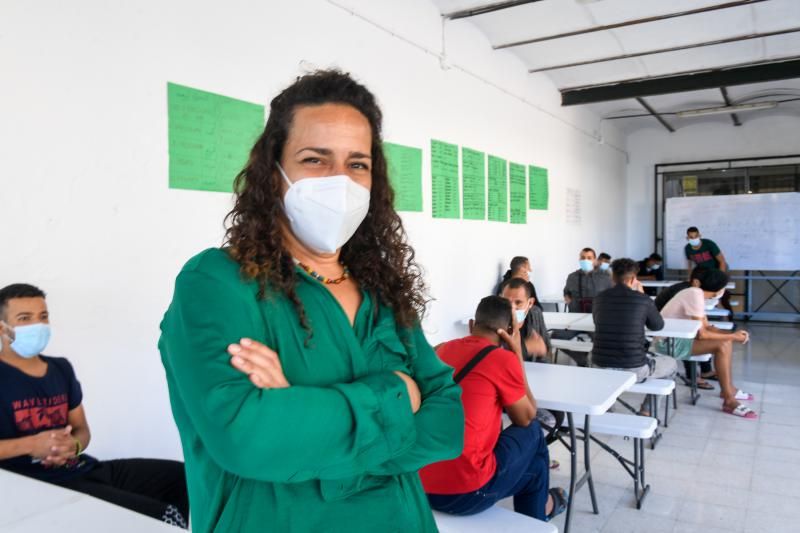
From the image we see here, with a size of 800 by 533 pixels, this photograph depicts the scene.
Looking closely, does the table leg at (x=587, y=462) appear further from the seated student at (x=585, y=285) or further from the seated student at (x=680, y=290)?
the seated student at (x=585, y=285)

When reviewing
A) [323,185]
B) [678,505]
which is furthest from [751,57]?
[323,185]

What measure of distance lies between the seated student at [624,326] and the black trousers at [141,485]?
285cm

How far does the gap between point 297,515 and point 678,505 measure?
9.34 ft

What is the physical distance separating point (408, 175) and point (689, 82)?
4.02 metres

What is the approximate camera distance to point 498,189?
564cm

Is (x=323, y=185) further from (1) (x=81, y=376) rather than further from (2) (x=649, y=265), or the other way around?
(2) (x=649, y=265)

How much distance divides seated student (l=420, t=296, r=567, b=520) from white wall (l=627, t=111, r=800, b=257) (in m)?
8.63

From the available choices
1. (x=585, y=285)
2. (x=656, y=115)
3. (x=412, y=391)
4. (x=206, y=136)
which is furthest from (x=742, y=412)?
(x=656, y=115)

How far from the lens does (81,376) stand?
225cm

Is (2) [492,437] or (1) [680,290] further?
(1) [680,290]

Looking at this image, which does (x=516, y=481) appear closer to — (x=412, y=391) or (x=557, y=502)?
(x=557, y=502)

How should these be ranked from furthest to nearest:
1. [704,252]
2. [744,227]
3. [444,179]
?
[744,227] → [704,252] → [444,179]

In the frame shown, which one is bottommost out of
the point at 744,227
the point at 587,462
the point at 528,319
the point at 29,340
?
the point at 587,462

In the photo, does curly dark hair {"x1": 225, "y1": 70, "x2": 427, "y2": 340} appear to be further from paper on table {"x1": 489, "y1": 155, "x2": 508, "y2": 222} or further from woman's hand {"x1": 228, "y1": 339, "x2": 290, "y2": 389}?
paper on table {"x1": 489, "y1": 155, "x2": 508, "y2": 222}
